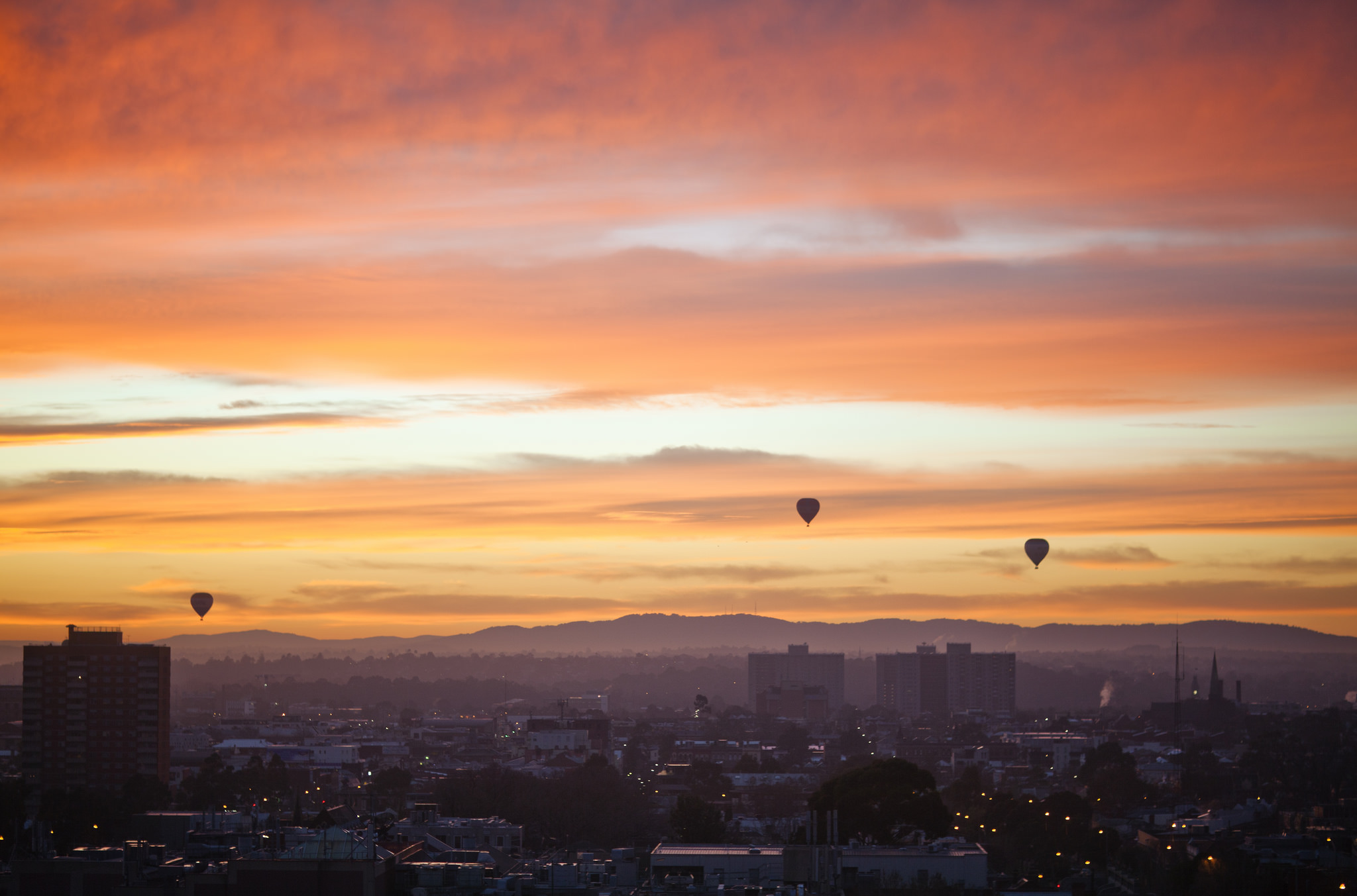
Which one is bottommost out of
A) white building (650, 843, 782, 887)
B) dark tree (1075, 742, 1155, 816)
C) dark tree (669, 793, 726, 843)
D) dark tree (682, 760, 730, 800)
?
dark tree (682, 760, 730, 800)

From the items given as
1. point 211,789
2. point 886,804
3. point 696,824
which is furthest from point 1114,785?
point 211,789

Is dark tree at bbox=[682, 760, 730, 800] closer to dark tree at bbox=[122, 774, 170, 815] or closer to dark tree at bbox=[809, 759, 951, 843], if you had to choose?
dark tree at bbox=[122, 774, 170, 815]

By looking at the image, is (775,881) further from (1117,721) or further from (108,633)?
(1117,721)

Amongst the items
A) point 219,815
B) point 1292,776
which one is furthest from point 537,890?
point 1292,776

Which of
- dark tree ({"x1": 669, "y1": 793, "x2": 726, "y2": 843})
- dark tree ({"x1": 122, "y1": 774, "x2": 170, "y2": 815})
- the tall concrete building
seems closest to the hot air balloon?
the tall concrete building

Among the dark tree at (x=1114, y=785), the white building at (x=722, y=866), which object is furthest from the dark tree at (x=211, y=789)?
the dark tree at (x=1114, y=785)
